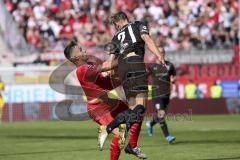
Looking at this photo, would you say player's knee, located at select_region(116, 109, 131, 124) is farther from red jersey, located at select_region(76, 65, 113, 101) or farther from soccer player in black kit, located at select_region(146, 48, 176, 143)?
soccer player in black kit, located at select_region(146, 48, 176, 143)

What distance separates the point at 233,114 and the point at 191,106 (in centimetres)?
194

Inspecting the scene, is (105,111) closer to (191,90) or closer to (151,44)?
(151,44)

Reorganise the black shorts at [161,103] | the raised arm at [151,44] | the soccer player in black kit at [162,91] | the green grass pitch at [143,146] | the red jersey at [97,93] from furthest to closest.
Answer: the black shorts at [161,103], the soccer player in black kit at [162,91], the green grass pitch at [143,146], the red jersey at [97,93], the raised arm at [151,44]

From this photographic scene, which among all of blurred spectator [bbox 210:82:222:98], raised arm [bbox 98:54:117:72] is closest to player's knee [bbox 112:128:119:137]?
raised arm [bbox 98:54:117:72]

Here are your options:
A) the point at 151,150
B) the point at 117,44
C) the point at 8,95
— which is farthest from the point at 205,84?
the point at 117,44

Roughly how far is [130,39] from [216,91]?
19.7 meters

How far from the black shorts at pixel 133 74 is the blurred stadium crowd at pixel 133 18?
1997cm

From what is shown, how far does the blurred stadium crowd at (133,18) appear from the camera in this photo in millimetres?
32250

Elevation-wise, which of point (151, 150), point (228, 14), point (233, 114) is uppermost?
point (228, 14)

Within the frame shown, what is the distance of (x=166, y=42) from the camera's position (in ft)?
107

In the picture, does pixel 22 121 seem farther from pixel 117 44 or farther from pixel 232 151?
pixel 117 44

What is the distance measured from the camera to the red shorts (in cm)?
1156

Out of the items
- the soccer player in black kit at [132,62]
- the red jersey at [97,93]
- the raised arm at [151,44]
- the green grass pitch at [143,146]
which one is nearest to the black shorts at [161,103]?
the green grass pitch at [143,146]

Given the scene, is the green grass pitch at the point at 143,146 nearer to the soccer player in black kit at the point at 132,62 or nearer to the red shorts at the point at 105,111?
the red shorts at the point at 105,111
